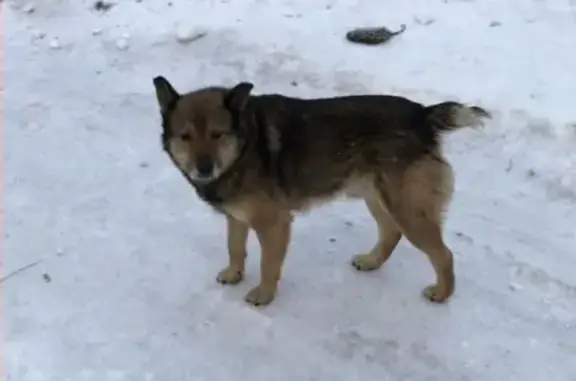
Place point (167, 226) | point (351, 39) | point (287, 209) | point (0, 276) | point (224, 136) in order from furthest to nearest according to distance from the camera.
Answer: point (351, 39) < point (167, 226) < point (0, 276) < point (287, 209) < point (224, 136)

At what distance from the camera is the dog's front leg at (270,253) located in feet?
15.0

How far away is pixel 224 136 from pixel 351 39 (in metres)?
3.72

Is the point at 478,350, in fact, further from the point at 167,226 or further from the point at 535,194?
the point at 167,226

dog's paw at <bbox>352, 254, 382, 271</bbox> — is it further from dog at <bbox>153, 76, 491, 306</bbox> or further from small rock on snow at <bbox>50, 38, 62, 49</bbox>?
small rock on snow at <bbox>50, 38, 62, 49</bbox>

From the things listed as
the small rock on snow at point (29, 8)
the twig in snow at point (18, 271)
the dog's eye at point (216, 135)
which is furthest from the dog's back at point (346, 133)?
the small rock on snow at point (29, 8)

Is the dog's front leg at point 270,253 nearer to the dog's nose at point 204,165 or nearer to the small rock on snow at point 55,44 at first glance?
the dog's nose at point 204,165

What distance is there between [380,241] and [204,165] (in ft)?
4.63

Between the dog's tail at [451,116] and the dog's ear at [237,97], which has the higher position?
the dog's ear at [237,97]

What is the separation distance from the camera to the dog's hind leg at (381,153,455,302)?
4457mm

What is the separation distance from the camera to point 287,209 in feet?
15.3

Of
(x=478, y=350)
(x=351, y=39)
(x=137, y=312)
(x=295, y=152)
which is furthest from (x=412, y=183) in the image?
(x=351, y=39)

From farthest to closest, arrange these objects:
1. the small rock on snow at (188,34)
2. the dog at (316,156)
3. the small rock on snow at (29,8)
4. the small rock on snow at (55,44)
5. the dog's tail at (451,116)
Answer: the small rock on snow at (29,8)
the small rock on snow at (55,44)
the small rock on snow at (188,34)
the dog's tail at (451,116)
the dog at (316,156)

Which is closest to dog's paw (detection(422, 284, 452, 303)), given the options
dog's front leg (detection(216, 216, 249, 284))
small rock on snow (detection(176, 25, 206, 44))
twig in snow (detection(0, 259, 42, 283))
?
dog's front leg (detection(216, 216, 249, 284))

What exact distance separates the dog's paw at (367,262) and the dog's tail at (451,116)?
1.01 metres
